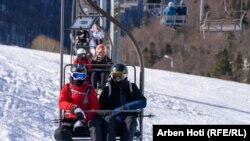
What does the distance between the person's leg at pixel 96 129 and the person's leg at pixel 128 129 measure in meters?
0.28

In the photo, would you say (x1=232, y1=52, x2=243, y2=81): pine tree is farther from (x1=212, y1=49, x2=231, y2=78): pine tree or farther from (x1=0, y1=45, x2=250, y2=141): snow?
(x1=0, y1=45, x2=250, y2=141): snow

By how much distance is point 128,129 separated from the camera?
28.7ft

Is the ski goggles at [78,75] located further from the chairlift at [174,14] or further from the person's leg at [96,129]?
the chairlift at [174,14]

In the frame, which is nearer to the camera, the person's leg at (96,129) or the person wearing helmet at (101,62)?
the person's leg at (96,129)

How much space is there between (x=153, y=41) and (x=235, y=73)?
1647 centimetres

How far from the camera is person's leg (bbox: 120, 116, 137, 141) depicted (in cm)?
876

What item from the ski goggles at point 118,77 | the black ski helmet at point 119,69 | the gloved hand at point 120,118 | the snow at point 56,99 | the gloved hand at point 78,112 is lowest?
the snow at point 56,99

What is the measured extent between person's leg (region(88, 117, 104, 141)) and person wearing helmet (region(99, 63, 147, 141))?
7cm

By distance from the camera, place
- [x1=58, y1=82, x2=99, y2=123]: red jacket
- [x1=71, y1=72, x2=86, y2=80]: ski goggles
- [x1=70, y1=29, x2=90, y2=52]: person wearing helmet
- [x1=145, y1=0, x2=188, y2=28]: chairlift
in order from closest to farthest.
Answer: [x1=58, y1=82, x2=99, y2=123]: red jacket, [x1=71, y1=72, x2=86, y2=80]: ski goggles, [x1=70, y1=29, x2=90, y2=52]: person wearing helmet, [x1=145, y1=0, x2=188, y2=28]: chairlift

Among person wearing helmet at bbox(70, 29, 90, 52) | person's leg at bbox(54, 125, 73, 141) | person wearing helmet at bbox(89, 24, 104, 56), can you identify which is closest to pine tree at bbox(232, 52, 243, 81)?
person wearing helmet at bbox(89, 24, 104, 56)

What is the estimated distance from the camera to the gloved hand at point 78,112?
8.68 m

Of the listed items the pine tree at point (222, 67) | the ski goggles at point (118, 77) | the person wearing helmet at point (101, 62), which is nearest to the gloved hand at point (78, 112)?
the ski goggles at point (118, 77)

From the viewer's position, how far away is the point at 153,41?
82.4m

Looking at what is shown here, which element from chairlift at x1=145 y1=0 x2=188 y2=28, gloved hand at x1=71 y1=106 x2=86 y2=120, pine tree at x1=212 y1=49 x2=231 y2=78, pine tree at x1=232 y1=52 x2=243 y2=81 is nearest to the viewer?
gloved hand at x1=71 y1=106 x2=86 y2=120
